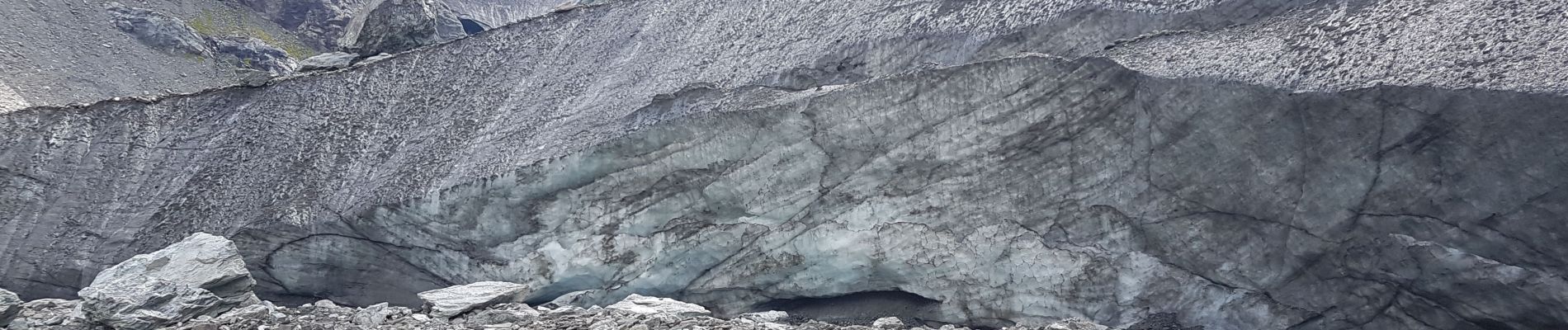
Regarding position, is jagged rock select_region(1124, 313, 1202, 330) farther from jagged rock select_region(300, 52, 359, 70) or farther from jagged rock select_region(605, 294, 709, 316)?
jagged rock select_region(300, 52, 359, 70)

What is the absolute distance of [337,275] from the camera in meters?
12.7

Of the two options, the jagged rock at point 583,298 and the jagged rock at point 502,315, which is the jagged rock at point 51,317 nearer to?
the jagged rock at point 502,315

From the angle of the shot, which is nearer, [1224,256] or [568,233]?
[1224,256]

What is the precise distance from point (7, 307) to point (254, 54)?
21.1 meters

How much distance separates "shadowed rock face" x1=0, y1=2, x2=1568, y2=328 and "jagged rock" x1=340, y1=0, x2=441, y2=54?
2.67 metres

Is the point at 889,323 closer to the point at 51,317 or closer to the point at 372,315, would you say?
the point at 372,315

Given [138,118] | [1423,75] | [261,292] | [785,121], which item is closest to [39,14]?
[138,118]

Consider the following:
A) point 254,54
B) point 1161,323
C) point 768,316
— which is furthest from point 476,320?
point 254,54

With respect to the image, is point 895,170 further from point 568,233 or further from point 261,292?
point 261,292

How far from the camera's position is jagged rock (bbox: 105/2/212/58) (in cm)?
2809

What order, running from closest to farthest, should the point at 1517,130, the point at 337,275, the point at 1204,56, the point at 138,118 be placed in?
the point at 1517,130
the point at 1204,56
the point at 337,275
the point at 138,118

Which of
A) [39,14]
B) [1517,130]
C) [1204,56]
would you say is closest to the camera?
[1517,130]

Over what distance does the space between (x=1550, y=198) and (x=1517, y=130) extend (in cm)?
60

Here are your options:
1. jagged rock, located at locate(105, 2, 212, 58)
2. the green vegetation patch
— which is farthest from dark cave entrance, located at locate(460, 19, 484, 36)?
jagged rock, located at locate(105, 2, 212, 58)
